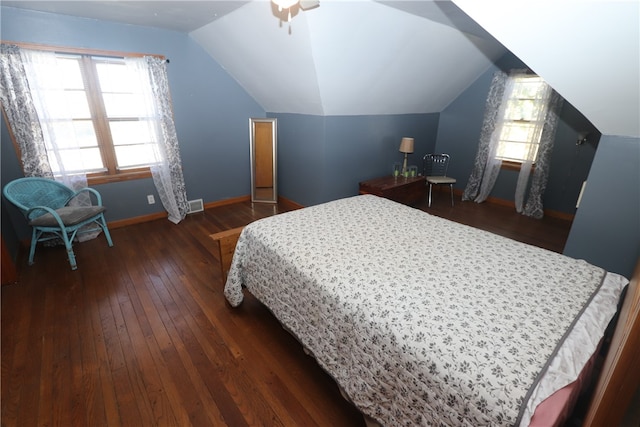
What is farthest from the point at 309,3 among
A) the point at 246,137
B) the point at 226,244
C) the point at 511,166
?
the point at 511,166

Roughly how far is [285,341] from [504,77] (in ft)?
14.7

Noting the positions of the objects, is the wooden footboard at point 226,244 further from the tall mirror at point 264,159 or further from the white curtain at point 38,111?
the tall mirror at point 264,159

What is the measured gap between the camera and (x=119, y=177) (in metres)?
3.46

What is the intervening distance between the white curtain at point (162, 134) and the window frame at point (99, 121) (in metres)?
0.14

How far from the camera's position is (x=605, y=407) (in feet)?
2.46

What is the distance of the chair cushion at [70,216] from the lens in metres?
2.60

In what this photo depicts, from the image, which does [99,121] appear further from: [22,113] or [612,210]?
[612,210]

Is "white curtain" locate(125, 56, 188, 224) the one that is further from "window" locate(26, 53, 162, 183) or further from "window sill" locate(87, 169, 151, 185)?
"window sill" locate(87, 169, 151, 185)

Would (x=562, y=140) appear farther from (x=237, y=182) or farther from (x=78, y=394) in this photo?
(x=78, y=394)

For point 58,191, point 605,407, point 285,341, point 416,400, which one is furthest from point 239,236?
point 58,191

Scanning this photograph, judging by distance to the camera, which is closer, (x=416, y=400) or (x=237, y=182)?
(x=416, y=400)

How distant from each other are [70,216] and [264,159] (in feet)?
7.99

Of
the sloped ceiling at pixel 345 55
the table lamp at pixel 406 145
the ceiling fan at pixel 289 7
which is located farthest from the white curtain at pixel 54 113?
the table lamp at pixel 406 145

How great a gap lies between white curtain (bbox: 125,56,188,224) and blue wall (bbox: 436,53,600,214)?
4.31 meters
